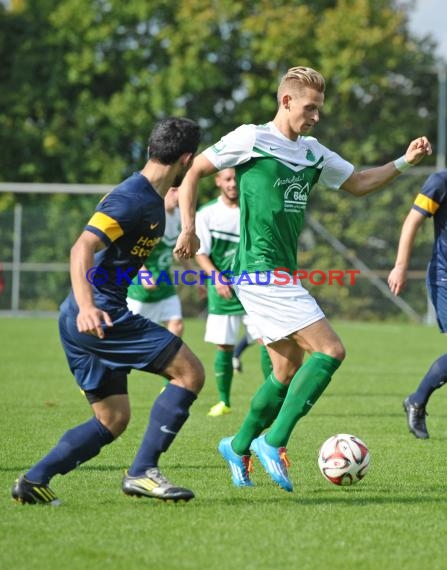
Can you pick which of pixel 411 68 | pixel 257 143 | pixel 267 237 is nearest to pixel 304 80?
pixel 257 143

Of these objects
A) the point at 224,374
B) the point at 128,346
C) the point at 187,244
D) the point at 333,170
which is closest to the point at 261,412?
the point at 187,244

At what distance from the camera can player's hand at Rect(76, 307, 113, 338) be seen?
473 cm

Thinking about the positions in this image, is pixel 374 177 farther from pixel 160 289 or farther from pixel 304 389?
pixel 160 289

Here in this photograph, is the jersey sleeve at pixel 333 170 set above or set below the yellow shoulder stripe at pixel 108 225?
above

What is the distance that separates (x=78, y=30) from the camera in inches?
1214

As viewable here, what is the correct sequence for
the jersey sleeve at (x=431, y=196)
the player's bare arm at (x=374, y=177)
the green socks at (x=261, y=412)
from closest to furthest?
the green socks at (x=261, y=412), the player's bare arm at (x=374, y=177), the jersey sleeve at (x=431, y=196)

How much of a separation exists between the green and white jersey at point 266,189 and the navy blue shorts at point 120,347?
920mm

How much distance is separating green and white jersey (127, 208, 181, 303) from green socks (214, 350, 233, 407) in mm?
1306

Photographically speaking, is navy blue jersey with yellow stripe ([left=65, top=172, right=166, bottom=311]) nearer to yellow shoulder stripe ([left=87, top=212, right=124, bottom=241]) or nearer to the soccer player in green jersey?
yellow shoulder stripe ([left=87, top=212, right=124, bottom=241])

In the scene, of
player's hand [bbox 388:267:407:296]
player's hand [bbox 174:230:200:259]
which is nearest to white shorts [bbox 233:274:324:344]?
player's hand [bbox 174:230:200:259]

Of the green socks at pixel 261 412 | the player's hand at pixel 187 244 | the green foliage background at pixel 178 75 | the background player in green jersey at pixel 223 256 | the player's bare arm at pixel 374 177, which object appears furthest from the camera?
the green foliage background at pixel 178 75

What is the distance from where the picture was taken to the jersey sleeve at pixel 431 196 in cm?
746

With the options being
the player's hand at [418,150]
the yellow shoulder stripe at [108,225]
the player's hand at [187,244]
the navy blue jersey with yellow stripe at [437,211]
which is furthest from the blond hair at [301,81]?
the navy blue jersey with yellow stripe at [437,211]

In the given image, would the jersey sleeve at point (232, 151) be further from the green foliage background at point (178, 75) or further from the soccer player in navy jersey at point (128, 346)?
the green foliage background at point (178, 75)
